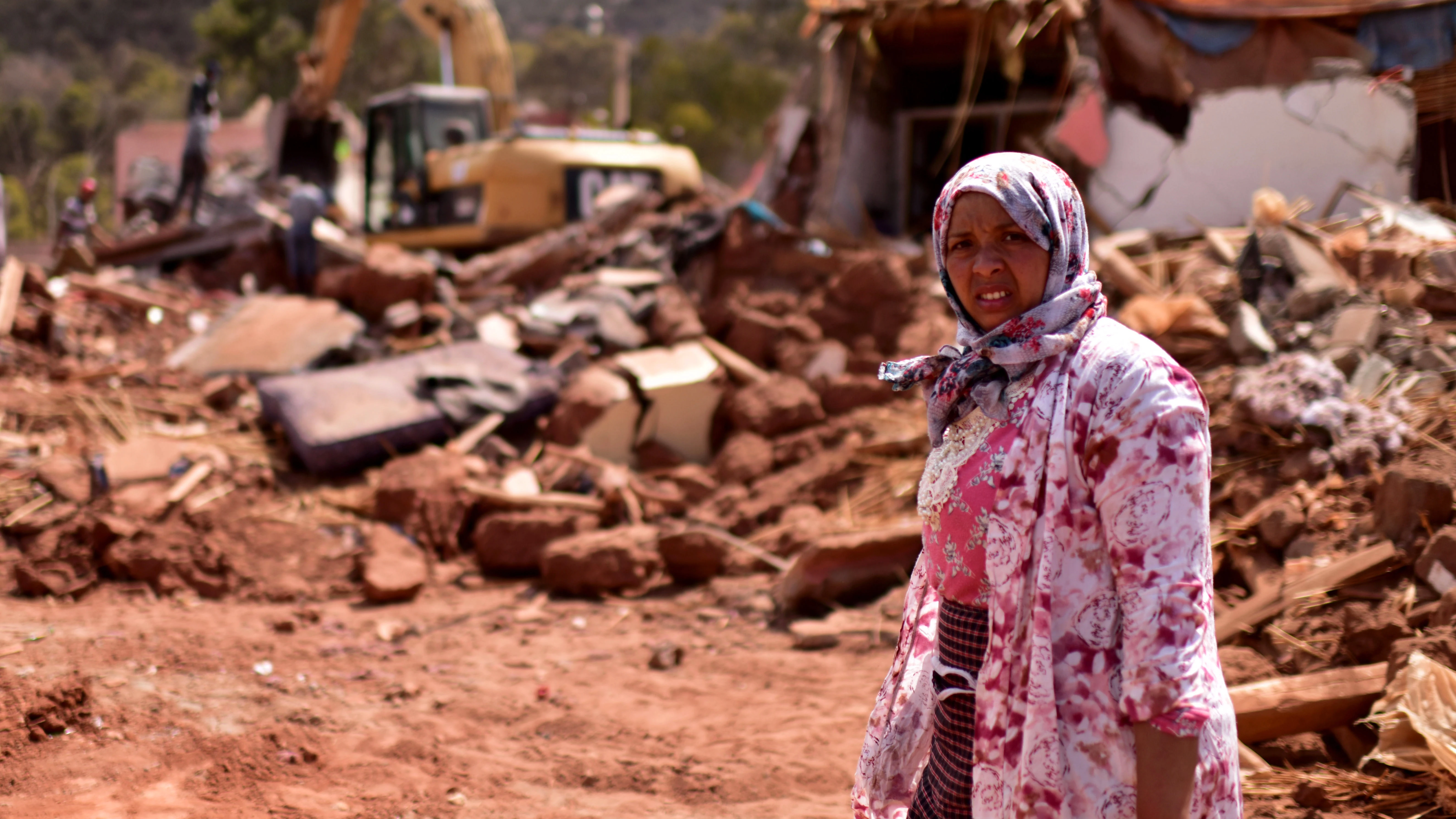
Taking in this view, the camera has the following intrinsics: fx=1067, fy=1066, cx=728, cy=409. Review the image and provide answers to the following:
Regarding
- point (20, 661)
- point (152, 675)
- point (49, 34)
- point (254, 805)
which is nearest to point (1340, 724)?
point (254, 805)

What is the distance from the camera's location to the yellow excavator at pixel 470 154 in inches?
469

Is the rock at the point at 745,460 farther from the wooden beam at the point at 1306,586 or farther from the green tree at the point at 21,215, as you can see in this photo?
Result: the green tree at the point at 21,215

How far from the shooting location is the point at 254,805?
3.29 m

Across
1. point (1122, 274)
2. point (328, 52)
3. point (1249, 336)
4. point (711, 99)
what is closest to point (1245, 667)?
point (1249, 336)

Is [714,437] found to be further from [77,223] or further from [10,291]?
[77,223]

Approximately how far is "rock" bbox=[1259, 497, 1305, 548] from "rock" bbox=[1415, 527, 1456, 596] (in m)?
0.65

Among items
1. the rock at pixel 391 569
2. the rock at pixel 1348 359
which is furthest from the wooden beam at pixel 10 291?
the rock at pixel 1348 359

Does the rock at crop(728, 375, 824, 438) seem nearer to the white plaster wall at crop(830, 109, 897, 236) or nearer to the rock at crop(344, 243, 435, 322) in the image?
the white plaster wall at crop(830, 109, 897, 236)

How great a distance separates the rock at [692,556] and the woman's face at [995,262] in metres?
4.62

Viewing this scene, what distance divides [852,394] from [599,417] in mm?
1841

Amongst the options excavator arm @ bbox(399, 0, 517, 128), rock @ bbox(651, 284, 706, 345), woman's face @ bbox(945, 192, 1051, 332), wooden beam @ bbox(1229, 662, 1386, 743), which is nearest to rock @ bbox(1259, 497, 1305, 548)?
A: wooden beam @ bbox(1229, 662, 1386, 743)

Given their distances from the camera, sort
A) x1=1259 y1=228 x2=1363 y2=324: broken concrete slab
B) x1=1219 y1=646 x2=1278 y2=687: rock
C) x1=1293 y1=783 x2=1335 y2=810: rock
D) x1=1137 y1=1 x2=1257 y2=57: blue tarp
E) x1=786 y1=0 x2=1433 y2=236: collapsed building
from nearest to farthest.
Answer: x1=1293 y1=783 x2=1335 y2=810: rock < x1=1219 y1=646 x2=1278 y2=687: rock < x1=1259 y1=228 x2=1363 y2=324: broken concrete slab < x1=786 y1=0 x2=1433 y2=236: collapsed building < x1=1137 y1=1 x2=1257 y2=57: blue tarp

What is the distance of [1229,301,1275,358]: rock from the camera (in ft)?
18.6

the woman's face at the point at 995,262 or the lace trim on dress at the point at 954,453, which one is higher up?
the woman's face at the point at 995,262
